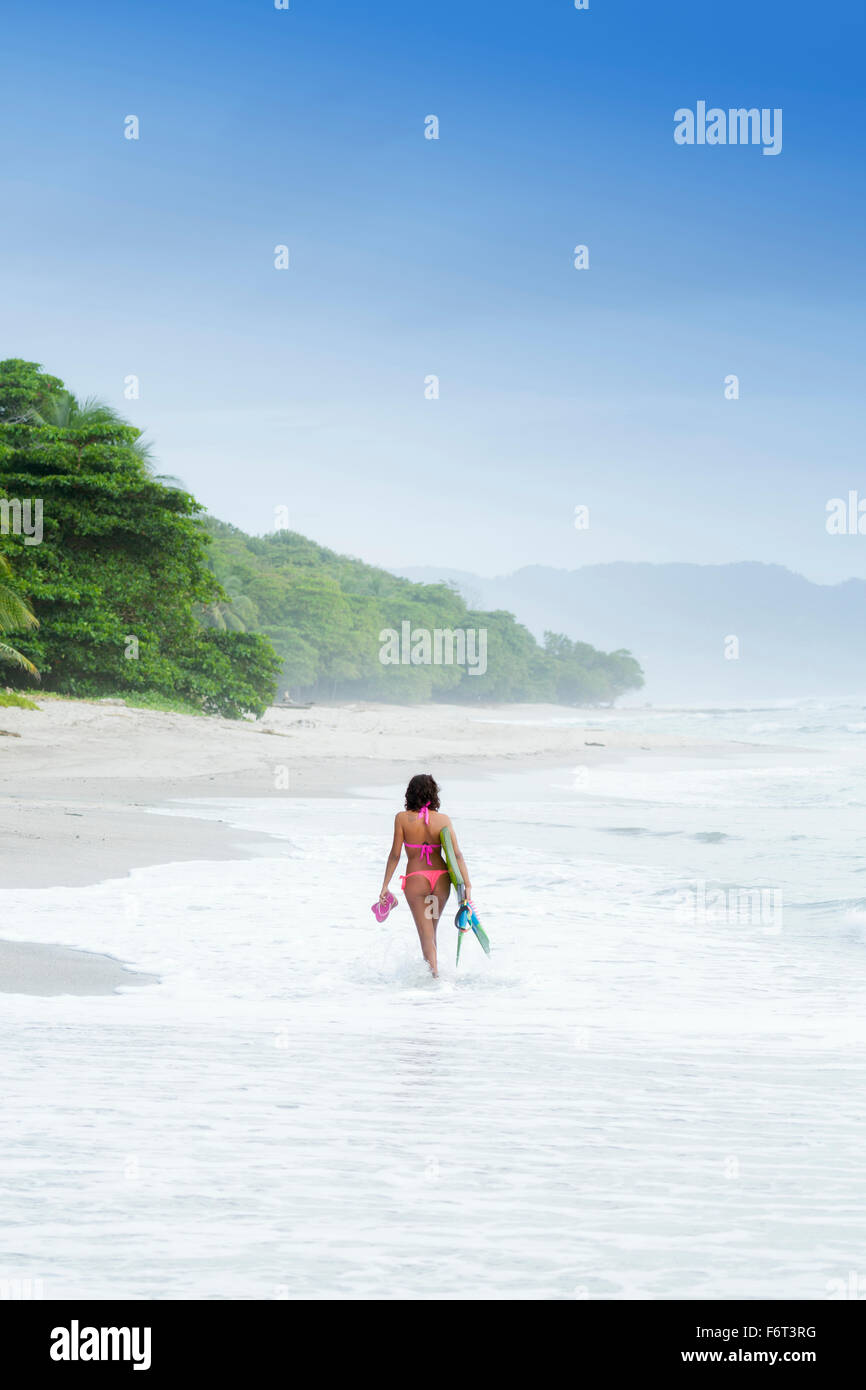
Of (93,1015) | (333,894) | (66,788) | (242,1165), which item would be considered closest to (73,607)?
(66,788)

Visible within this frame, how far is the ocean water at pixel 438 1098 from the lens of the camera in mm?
3268

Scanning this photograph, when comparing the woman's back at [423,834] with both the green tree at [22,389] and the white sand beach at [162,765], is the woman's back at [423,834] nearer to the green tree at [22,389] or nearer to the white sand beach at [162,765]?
the white sand beach at [162,765]

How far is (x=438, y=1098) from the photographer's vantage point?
4.79m

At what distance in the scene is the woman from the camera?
25.0 feet

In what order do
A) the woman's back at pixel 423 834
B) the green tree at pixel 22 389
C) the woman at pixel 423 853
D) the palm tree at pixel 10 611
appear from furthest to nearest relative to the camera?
the green tree at pixel 22 389
the palm tree at pixel 10 611
the woman's back at pixel 423 834
the woman at pixel 423 853

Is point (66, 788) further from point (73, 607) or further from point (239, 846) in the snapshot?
point (73, 607)

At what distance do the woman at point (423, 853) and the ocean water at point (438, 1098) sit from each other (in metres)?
0.45

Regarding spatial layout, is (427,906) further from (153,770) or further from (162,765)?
(162,765)

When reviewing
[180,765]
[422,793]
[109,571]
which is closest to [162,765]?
[180,765]

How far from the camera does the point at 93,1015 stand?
6012mm

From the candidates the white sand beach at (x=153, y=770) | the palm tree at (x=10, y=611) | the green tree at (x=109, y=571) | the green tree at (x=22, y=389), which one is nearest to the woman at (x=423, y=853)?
the white sand beach at (x=153, y=770)

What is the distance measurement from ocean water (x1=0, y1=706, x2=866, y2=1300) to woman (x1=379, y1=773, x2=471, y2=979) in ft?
1.48
